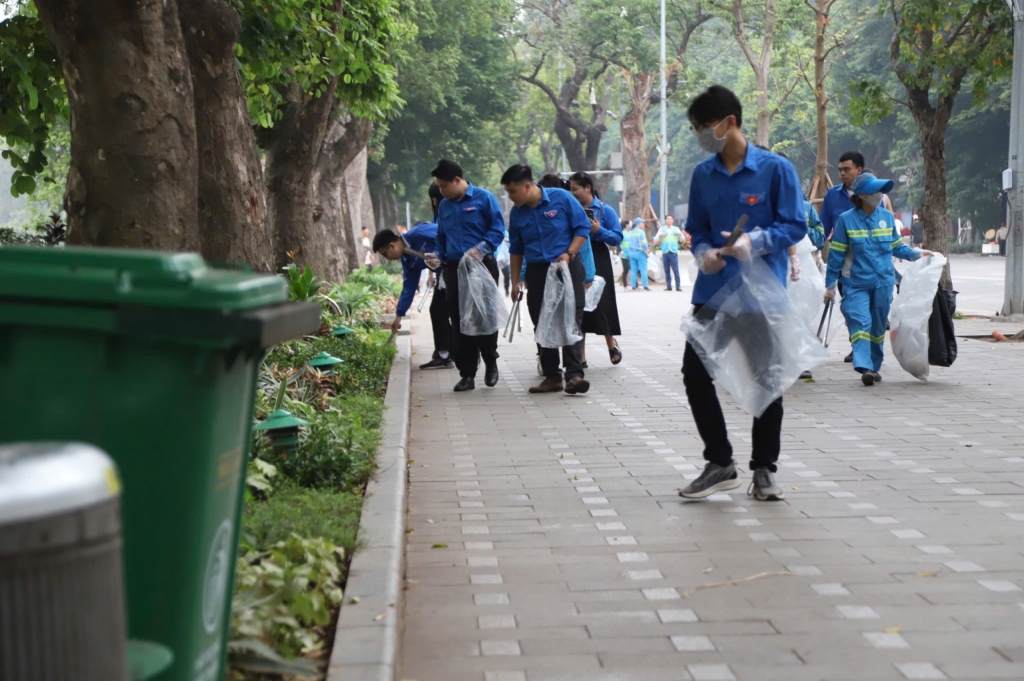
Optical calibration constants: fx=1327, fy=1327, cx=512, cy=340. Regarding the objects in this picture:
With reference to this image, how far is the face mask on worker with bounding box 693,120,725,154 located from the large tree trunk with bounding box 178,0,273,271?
4.11m

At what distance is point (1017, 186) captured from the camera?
16719 millimetres

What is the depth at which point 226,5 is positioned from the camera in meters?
9.12

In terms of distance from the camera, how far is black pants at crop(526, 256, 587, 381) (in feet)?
34.9

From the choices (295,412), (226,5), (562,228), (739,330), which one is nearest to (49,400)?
(739,330)

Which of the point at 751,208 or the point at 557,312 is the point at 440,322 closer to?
the point at 557,312

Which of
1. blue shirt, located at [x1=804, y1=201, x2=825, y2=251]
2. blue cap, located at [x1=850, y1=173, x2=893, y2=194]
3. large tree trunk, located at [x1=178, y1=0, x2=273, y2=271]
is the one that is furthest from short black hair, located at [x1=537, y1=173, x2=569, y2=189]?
large tree trunk, located at [x1=178, y1=0, x2=273, y2=271]

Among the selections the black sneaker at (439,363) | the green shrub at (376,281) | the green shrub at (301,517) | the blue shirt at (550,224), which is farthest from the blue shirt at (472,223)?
the green shrub at (376,281)

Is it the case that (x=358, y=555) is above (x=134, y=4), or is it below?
below

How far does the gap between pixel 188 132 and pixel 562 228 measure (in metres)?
3.81

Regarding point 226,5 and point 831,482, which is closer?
point 831,482

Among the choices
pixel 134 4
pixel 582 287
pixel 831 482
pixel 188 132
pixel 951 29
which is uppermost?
pixel 951 29

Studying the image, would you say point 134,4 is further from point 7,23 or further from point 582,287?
point 582,287

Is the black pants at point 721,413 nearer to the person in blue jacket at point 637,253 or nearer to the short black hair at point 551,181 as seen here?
the short black hair at point 551,181

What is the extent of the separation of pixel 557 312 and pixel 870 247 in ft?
8.45
